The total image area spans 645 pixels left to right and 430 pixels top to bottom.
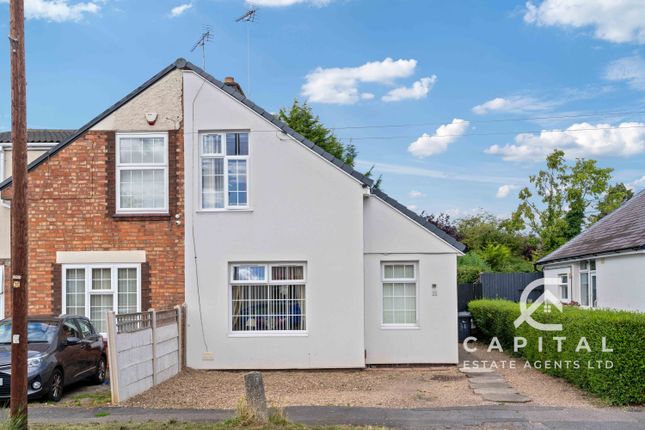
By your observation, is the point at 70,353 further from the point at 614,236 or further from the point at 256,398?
the point at 614,236

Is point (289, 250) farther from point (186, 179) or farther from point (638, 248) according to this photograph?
point (638, 248)

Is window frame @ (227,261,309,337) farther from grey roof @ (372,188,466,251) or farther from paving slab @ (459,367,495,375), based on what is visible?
paving slab @ (459,367,495,375)

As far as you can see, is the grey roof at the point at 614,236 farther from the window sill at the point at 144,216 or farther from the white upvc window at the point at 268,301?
the window sill at the point at 144,216

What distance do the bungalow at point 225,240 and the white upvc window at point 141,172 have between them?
0.11ft

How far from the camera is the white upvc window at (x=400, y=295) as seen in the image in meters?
15.8

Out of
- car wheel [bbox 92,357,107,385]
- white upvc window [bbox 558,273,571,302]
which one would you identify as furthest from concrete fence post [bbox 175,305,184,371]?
white upvc window [bbox 558,273,571,302]

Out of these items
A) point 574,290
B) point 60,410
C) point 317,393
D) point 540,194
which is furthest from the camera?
point 540,194

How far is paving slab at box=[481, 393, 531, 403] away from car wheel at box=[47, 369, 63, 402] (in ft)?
24.8

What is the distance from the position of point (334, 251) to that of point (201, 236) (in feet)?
10.1

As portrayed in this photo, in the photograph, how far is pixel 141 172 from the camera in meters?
15.7

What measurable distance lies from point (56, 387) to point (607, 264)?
14.2 m

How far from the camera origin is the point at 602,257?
730 inches

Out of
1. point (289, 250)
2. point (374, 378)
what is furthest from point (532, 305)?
point (289, 250)

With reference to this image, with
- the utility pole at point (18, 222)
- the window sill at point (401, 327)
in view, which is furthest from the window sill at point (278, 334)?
the utility pole at point (18, 222)
